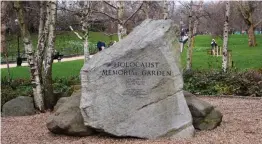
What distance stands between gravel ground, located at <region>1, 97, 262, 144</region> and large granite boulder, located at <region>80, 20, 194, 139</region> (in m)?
0.27

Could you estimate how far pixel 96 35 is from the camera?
5750 centimetres

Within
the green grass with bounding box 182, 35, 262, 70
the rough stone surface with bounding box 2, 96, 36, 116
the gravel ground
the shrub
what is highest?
the green grass with bounding box 182, 35, 262, 70

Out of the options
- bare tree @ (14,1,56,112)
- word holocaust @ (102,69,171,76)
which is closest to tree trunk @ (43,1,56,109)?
bare tree @ (14,1,56,112)

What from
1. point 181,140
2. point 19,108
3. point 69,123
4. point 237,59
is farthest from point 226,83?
point 237,59

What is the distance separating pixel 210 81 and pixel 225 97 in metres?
1.39

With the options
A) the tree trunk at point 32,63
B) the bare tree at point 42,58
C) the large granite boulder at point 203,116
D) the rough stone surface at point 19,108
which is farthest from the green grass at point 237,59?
the large granite boulder at point 203,116

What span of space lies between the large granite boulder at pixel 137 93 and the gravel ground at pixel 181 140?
10.7 inches

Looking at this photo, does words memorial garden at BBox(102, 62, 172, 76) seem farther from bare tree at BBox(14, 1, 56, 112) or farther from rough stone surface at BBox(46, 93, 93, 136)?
bare tree at BBox(14, 1, 56, 112)

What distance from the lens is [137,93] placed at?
8.03 meters

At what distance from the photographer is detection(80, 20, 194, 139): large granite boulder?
26.1 ft

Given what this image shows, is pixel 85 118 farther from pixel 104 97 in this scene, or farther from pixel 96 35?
pixel 96 35

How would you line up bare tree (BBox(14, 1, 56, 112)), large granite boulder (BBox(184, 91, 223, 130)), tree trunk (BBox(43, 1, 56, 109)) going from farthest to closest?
tree trunk (BBox(43, 1, 56, 109)) → bare tree (BBox(14, 1, 56, 112)) → large granite boulder (BBox(184, 91, 223, 130))

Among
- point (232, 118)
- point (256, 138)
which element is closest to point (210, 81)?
point (232, 118)

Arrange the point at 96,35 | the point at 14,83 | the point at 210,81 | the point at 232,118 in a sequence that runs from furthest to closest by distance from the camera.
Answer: the point at 96,35 → the point at 14,83 → the point at 210,81 → the point at 232,118
